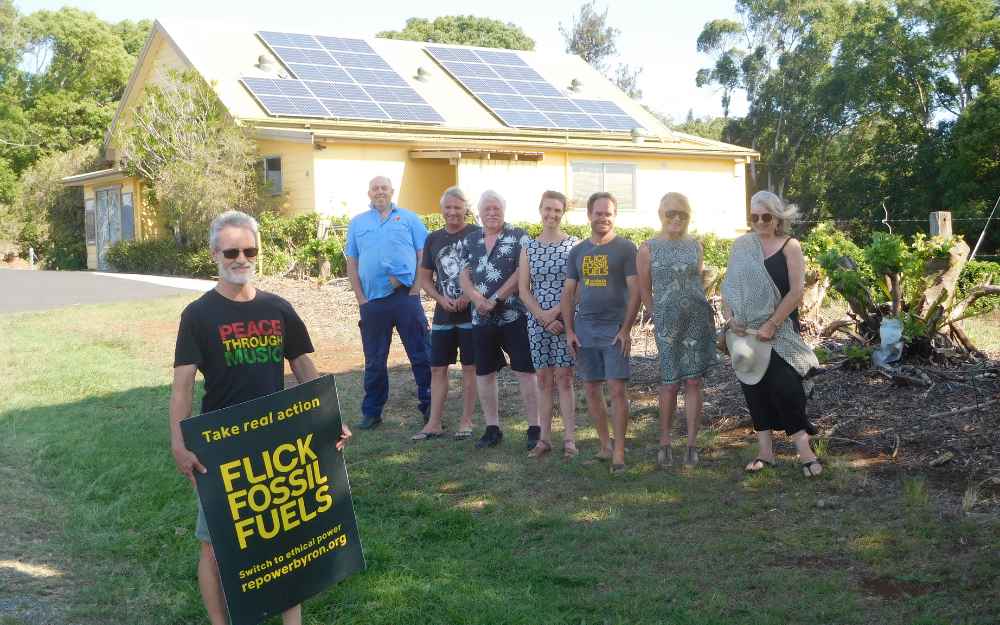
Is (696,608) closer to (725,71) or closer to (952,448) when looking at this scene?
(952,448)

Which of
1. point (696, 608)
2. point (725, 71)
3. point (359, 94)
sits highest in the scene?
point (725, 71)

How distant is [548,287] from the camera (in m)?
7.46

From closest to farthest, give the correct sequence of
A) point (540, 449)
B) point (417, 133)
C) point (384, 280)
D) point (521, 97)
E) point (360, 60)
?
point (540, 449)
point (384, 280)
point (417, 133)
point (360, 60)
point (521, 97)

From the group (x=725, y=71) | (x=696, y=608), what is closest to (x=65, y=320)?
(x=696, y=608)

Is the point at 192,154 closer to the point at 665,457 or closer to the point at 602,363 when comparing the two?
the point at 602,363

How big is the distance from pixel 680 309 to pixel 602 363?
2.06ft

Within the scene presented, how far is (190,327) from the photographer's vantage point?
4055 mm

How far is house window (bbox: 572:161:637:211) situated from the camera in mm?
27406

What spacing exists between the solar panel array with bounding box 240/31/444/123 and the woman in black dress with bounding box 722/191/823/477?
19558 mm

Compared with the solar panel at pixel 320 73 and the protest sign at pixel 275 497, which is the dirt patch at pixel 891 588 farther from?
the solar panel at pixel 320 73

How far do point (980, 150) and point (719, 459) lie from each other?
25501 mm

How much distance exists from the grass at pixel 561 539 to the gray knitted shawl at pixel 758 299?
70cm

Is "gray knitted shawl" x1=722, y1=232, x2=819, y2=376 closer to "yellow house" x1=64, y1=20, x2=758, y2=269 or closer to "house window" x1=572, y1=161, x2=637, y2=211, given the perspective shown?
"yellow house" x1=64, y1=20, x2=758, y2=269

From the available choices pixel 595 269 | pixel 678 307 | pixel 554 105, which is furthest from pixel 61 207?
pixel 678 307
